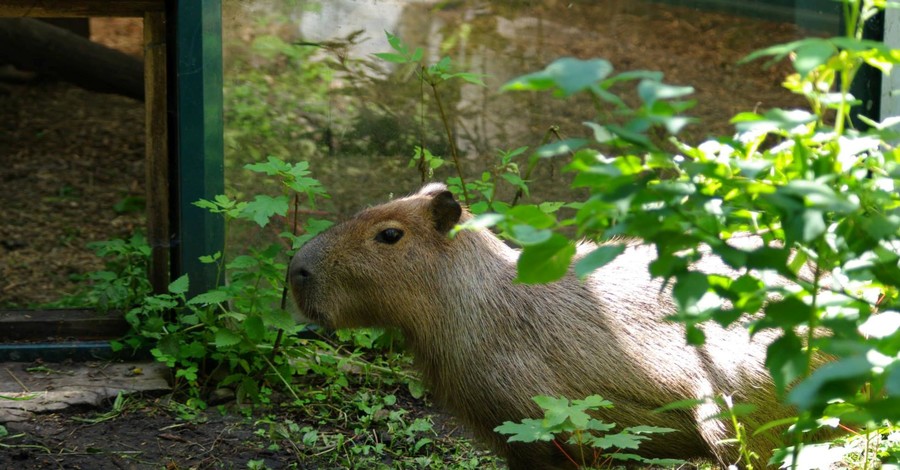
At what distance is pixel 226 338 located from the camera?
4.81m

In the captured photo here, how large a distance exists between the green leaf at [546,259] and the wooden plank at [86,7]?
4127mm

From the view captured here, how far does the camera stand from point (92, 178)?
28.7 feet

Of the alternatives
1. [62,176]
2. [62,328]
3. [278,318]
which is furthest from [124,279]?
[62,176]

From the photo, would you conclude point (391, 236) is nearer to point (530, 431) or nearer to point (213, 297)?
point (213, 297)

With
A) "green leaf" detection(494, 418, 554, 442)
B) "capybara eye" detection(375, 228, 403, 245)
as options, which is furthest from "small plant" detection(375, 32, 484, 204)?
"green leaf" detection(494, 418, 554, 442)

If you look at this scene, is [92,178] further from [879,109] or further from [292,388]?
[879,109]

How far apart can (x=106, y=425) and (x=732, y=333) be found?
2.80 metres

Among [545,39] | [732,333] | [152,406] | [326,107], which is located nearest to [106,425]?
[152,406]

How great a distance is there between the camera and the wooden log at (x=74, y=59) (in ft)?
27.0

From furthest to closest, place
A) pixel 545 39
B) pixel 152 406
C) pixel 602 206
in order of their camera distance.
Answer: pixel 545 39
pixel 152 406
pixel 602 206

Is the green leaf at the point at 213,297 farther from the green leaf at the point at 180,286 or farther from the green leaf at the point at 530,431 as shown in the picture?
the green leaf at the point at 530,431

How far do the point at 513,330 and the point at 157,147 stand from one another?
2.52 metres

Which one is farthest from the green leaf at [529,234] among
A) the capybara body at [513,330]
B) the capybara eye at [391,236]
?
the capybara eye at [391,236]

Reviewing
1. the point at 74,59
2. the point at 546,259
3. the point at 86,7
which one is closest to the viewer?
the point at 546,259
